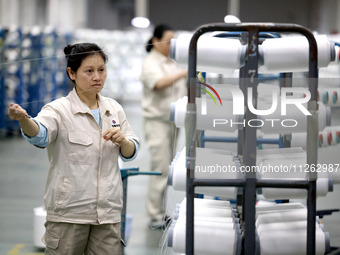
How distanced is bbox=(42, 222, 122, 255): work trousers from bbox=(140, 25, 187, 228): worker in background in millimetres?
1440

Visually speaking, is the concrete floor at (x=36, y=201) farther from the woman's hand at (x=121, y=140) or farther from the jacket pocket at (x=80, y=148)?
the jacket pocket at (x=80, y=148)

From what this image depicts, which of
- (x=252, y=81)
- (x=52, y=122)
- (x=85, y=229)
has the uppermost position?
(x=252, y=81)

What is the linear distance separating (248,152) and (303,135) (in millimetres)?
342

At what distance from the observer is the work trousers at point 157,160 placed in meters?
4.15

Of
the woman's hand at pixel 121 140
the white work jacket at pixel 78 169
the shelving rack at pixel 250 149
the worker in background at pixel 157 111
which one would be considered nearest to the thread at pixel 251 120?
the shelving rack at pixel 250 149

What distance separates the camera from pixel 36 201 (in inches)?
215

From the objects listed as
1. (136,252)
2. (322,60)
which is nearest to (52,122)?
(322,60)

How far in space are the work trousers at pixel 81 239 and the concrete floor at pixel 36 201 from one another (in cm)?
27

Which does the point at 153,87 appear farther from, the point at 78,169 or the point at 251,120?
the point at 251,120

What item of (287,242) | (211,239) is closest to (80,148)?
(211,239)

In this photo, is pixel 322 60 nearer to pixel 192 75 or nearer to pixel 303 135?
pixel 303 135

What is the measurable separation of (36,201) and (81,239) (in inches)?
118

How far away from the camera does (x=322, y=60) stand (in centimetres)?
244

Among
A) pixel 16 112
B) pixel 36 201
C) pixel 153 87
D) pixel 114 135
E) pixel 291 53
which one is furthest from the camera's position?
pixel 36 201
